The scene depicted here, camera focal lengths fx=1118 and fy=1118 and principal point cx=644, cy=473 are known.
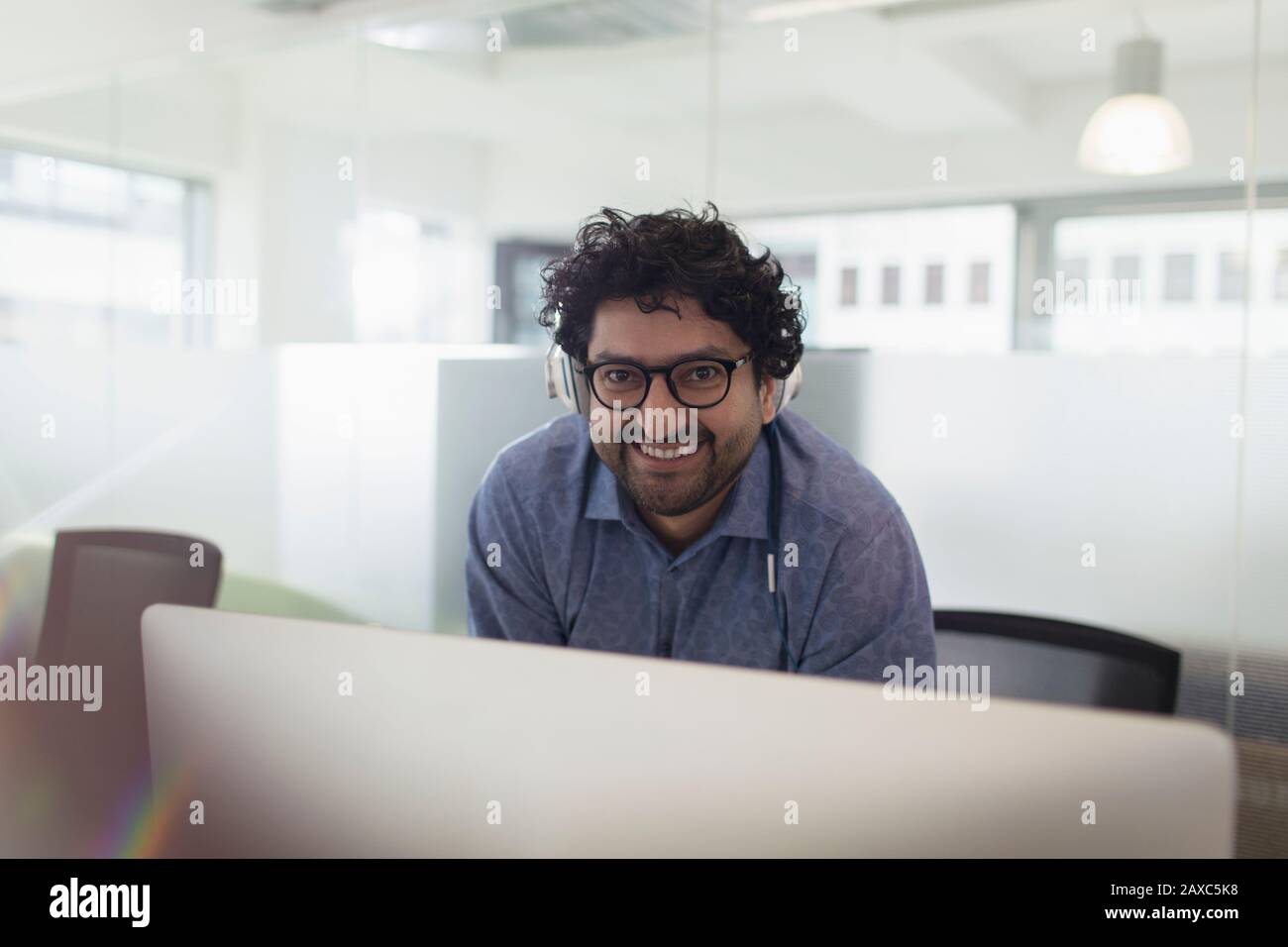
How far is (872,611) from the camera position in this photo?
4.50ft

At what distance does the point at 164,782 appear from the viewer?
0.70 meters

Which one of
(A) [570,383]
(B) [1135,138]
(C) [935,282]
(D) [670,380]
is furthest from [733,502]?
(B) [1135,138]

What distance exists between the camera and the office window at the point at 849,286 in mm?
2713

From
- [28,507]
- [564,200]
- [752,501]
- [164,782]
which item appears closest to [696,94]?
[564,200]

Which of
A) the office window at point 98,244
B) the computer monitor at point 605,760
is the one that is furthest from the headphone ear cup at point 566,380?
the office window at point 98,244

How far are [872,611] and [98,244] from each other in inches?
140

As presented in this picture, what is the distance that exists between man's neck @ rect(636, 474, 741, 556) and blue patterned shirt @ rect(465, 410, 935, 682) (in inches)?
0.9

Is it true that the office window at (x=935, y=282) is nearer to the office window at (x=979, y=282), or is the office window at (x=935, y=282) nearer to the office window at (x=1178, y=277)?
the office window at (x=979, y=282)

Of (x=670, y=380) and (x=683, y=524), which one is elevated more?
(x=670, y=380)

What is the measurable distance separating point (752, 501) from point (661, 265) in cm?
34

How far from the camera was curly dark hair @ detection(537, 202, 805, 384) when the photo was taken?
4.93ft

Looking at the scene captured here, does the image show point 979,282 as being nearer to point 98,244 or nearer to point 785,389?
point 785,389

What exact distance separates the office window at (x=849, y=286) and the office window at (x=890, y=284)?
65mm
